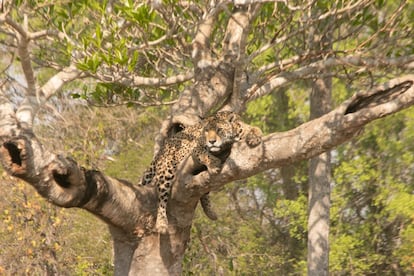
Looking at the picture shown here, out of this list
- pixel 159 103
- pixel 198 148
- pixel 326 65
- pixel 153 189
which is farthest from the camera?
pixel 159 103

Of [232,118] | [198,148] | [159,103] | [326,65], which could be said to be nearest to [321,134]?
[198,148]

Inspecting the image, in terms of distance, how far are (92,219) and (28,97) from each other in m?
10.9

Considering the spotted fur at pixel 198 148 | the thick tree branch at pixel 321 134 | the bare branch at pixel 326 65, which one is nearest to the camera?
the thick tree branch at pixel 321 134

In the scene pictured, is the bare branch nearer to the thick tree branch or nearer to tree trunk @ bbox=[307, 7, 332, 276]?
the thick tree branch

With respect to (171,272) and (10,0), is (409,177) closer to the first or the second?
(171,272)

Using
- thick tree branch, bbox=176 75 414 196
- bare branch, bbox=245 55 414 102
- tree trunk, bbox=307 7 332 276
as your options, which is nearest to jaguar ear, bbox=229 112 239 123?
thick tree branch, bbox=176 75 414 196

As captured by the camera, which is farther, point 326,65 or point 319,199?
point 319,199

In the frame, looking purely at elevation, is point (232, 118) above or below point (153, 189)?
above

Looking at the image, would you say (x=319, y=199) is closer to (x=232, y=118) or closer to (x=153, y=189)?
(x=232, y=118)

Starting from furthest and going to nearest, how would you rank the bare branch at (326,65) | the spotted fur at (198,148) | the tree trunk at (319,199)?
the tree trunk at (319,199) < the bare branch at (326,65) < the spotted fur at (198,148)

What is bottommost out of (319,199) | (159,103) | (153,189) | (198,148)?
(153,189)

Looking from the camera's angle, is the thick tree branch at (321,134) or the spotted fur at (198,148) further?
the spotted fur at (198,148)

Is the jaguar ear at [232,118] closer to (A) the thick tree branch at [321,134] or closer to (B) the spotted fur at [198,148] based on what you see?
(B) the spotted fur at [198,148]

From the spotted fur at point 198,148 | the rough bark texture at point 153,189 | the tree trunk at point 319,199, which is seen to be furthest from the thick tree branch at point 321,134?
the tree trunk at point 319,199
